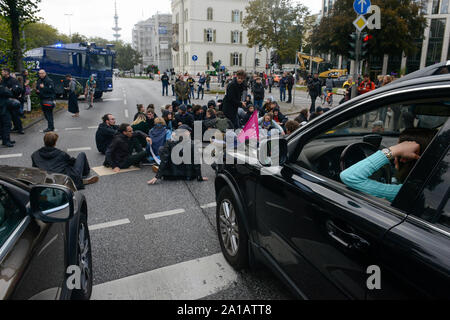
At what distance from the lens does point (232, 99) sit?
8.59m

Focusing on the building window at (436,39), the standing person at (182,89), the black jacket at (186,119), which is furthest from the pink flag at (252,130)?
the building window at (436,39)

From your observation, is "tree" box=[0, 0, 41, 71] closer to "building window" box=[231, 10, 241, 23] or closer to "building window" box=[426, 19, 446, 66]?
"building window" box=[426, 19, 446, 66]

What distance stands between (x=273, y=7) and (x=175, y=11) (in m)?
52.6

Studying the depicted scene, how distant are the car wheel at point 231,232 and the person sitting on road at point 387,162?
1.31 metres

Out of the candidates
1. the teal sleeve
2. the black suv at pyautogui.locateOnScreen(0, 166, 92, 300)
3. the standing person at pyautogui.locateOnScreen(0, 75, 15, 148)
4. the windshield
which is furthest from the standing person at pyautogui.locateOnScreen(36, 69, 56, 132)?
the windshield

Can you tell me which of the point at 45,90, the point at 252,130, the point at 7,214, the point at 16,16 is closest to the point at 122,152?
the point at 252,130

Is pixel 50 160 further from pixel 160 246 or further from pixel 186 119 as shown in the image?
pixel 186 119

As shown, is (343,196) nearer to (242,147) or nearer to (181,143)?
(242,147)

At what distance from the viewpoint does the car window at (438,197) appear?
4.77 ft

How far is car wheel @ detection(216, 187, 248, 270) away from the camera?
3.10 metres

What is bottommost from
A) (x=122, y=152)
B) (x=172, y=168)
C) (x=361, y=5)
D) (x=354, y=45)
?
(x=172, y=168)

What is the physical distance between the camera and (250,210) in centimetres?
289

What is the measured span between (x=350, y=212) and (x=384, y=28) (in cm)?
3711
